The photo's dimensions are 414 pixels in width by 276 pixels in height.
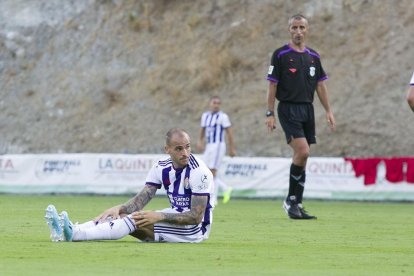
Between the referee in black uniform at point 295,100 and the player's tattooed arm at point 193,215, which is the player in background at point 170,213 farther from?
the referee in black uniform at point 295,100

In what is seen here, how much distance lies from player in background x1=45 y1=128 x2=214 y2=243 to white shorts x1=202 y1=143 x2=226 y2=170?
1198 cm

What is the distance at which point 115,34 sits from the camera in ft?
106

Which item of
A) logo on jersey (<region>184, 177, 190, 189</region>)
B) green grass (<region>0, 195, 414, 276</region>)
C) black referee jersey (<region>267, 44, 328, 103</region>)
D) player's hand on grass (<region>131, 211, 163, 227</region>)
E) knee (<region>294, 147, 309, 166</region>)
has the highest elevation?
black referee jersey (<region>267, 44, 328, 103</region>)

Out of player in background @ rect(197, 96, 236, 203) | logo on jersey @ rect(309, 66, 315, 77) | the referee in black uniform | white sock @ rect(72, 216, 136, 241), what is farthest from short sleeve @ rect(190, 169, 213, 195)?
player in background @ rect(197, 96, 236, 203)

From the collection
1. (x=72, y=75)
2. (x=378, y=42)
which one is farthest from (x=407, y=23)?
(x=72, y=75)

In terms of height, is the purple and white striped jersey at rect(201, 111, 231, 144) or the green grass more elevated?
the purple and white striped jersey at rect(201, 111, 231, 144)

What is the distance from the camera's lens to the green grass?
840 cm

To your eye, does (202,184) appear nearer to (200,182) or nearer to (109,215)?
(200,182)

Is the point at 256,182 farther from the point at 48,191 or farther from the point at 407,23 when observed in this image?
the point at 407,23

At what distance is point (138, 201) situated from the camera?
10.8m

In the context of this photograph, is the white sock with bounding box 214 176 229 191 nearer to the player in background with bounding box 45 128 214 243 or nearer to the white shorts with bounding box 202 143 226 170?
the white shorts with bounding box 202 143 226 170

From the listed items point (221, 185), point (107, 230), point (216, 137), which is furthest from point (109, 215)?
point (221, 185)

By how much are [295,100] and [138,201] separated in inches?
211

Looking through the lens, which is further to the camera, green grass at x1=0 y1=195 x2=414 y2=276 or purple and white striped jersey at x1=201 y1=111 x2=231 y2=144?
purple and white striped jersey at x1=201 y1=111 x2=231 y2=144
